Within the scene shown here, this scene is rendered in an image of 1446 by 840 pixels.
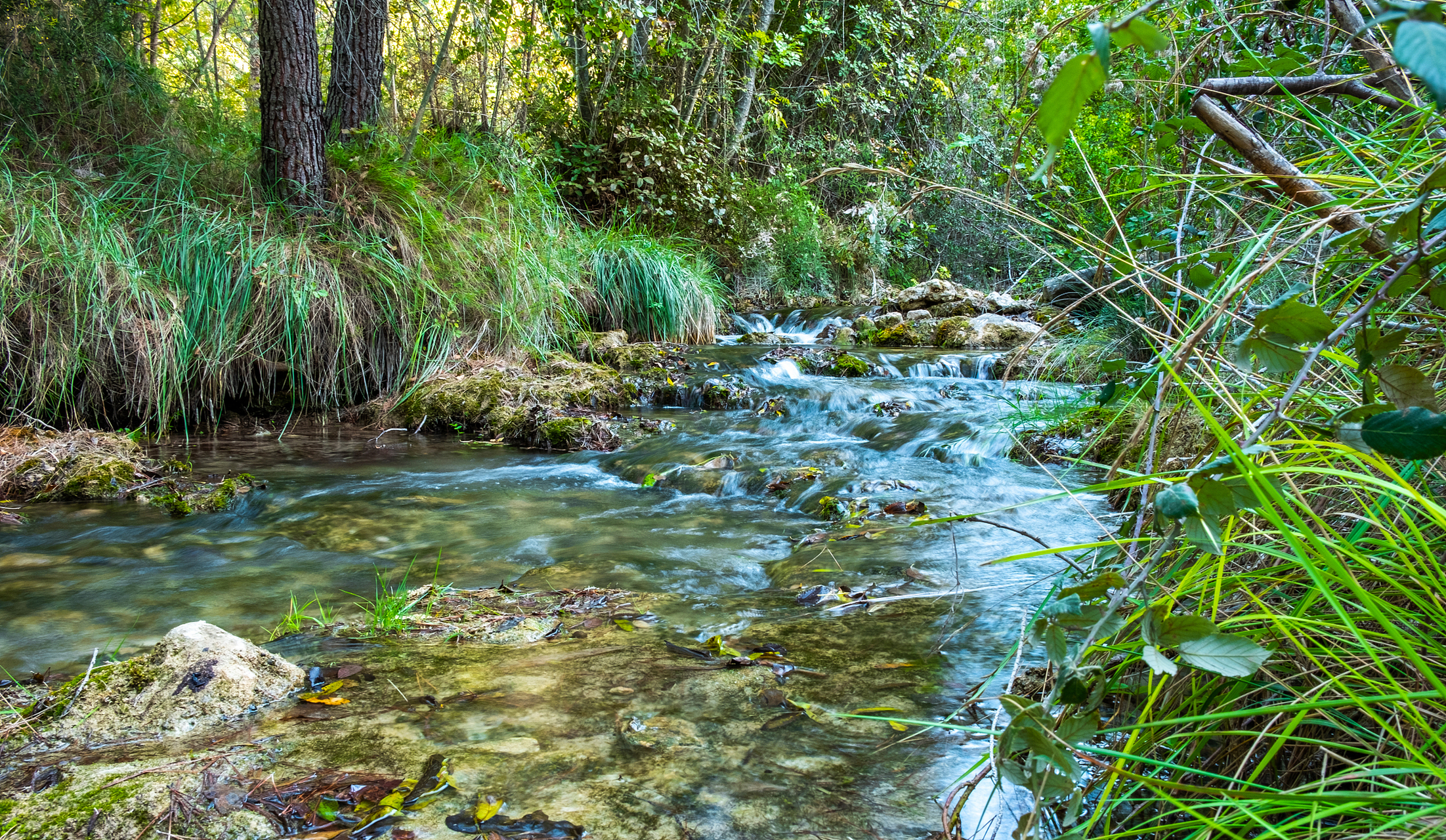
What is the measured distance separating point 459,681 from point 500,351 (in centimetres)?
476

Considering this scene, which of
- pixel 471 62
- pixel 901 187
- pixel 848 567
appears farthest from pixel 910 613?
pixel 901 187

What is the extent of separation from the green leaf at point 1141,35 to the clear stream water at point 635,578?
2.71 ft

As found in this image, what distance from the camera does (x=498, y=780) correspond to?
1.55 meters

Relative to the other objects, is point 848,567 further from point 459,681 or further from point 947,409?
point 947,409

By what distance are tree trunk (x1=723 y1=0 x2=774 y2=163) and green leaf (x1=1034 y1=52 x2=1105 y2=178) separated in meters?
11.1

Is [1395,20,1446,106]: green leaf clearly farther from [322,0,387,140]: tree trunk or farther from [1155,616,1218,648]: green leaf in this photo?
[322,0,387,140]: tree trunk

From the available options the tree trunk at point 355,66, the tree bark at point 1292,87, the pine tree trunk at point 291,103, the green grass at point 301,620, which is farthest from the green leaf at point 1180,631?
the tree trunk at point 355,66

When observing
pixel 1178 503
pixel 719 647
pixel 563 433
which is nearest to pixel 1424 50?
pixel 1178 503

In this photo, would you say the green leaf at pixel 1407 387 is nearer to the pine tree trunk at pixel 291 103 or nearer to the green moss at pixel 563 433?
the green moss at pixel 563 433

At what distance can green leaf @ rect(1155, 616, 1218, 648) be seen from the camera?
955mm

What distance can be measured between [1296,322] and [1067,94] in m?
0.55

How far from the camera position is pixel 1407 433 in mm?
844

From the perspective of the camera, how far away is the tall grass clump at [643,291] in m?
8.38

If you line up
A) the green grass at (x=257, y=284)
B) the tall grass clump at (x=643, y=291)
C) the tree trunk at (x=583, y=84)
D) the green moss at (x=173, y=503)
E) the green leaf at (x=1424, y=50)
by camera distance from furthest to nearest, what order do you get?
1. the tree trunk at (x=583, y=84)
2. the tall grass clump at (x=643, y=291)
3. the green grass at (x=257, y=284)
4. the green moss at (x=173, y=503)
5. the green leaf at (x=1424, y=50)
